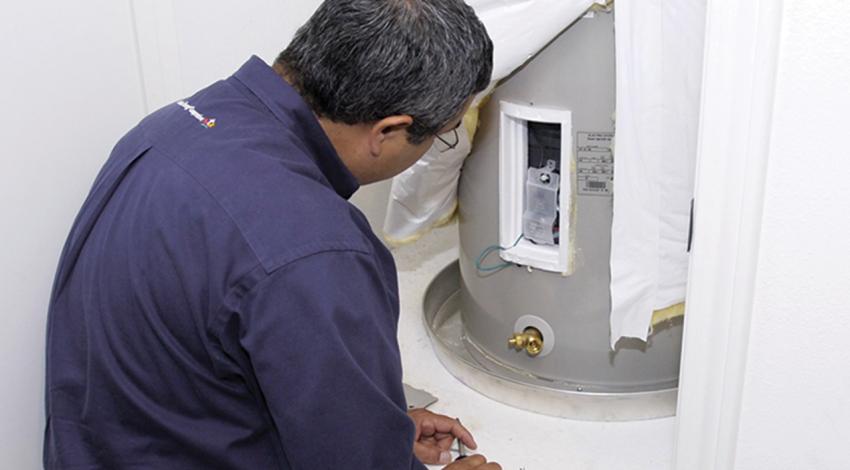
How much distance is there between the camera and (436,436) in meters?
1.31

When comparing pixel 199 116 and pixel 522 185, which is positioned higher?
pixel 199 116

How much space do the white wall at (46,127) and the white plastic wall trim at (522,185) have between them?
459mm

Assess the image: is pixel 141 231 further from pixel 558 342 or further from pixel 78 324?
pixel 558 342

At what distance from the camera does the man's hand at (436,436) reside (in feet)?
4.18

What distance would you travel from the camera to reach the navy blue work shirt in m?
0.86

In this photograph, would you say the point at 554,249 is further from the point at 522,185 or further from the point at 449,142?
the point at 449,142

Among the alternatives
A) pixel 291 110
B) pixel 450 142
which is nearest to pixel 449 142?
pixel 450 142

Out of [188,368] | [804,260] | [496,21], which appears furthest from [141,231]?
[804,260]

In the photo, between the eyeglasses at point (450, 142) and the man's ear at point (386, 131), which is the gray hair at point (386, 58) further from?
the eyeglasses at point (450, 142)

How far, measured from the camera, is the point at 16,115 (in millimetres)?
1011

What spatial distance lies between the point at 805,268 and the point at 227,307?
1.67ft

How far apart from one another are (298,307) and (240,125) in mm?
215

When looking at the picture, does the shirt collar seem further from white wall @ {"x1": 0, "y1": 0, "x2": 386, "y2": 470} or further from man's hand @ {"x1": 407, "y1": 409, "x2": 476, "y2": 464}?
man's hand @ {"x1": 407, "y1": 409, "x2": 476, "y2": 464}

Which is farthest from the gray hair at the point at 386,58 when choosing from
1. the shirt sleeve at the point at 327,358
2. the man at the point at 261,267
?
the shirt sleeve at the point at 327,358
